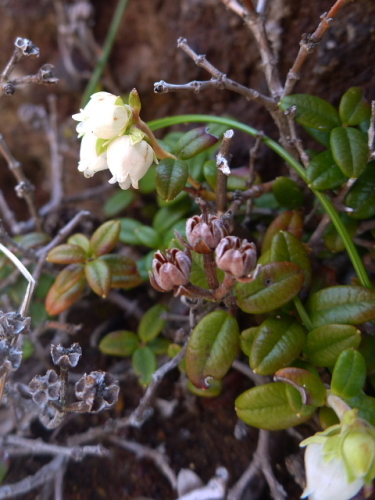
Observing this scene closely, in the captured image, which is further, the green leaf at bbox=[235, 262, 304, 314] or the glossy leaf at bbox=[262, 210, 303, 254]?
the glossy leaf at bbox=[262, 210, 303, 254]

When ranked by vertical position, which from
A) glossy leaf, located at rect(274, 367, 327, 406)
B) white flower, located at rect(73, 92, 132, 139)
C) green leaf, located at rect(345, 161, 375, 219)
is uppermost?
white flower, located at rect(73, 92, 132, 139)

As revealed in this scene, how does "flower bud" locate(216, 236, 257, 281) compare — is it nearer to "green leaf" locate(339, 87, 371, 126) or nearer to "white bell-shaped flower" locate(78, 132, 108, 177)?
"white bell-shaped flower" locate(78, 132, 108, 177)

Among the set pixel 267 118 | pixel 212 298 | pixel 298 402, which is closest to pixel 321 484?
pixel 298 402

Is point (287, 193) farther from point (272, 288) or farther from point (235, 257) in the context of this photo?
point (235, 257)

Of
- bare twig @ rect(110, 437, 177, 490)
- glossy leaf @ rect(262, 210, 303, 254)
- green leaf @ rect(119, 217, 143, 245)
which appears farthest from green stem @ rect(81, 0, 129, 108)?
bare twig @ rect(110, 437, 177, 490)

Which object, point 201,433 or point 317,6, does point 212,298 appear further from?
point 317,6

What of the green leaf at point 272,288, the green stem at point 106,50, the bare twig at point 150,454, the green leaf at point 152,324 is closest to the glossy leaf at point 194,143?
the green leaf at point 272,288

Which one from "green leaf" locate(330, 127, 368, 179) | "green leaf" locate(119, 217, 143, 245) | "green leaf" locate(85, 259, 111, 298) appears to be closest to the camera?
"green leaf" locate(330, 127, 368, 179)

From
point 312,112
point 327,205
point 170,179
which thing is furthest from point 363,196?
point 170,179
